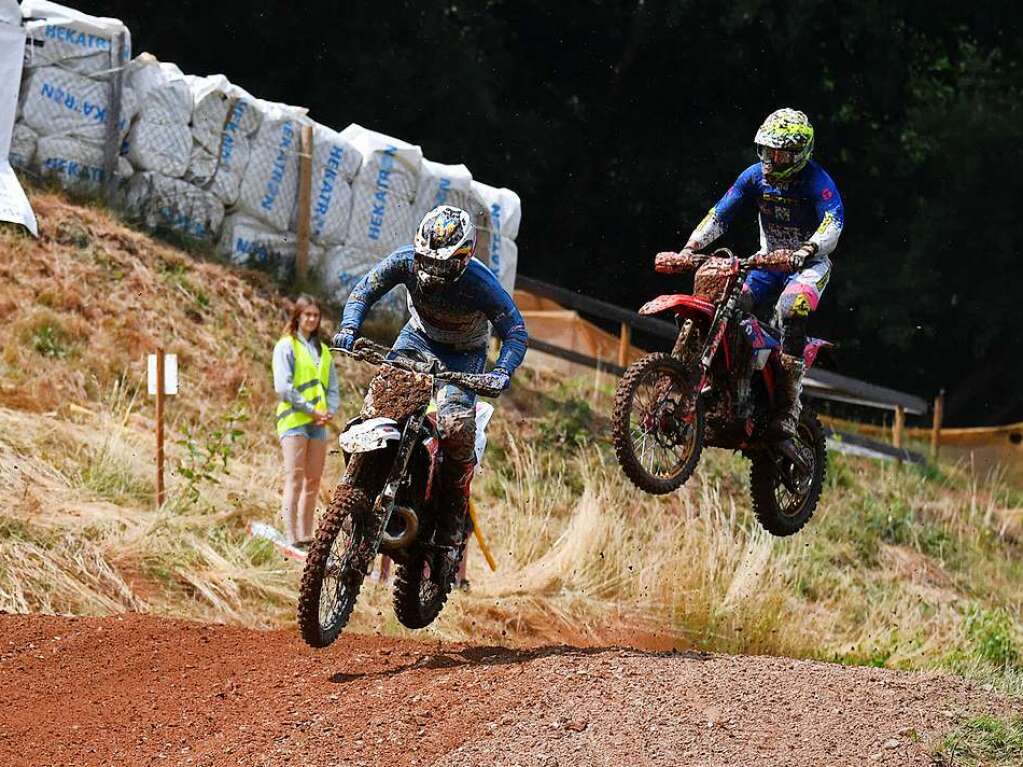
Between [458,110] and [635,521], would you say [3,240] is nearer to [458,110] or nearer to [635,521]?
[635,521]

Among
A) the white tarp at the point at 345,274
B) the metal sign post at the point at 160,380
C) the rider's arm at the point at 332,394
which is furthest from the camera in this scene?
the white tarp at the point at 345,274

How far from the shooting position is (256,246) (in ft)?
61.1

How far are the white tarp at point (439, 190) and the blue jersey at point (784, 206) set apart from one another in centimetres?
863

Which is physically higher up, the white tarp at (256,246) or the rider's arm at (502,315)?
the white tarp at (256,246)

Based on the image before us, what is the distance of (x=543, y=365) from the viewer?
21203 mm

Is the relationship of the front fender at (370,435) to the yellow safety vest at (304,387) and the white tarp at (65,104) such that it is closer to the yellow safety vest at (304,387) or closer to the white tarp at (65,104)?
the yellow safety vest at (304,387)

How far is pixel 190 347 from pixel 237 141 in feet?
9.47

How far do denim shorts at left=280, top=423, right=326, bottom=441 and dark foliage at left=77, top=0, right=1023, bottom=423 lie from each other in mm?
15952

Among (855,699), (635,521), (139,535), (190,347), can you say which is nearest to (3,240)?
(190,347)

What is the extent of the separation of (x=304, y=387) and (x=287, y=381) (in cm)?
13

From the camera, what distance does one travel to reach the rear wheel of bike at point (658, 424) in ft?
32.9

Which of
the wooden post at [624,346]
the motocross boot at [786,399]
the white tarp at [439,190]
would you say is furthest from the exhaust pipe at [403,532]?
the wooden post at [624,346]

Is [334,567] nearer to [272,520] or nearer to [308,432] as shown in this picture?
[308,432]

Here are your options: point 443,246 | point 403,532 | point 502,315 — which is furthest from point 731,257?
point 403,532
